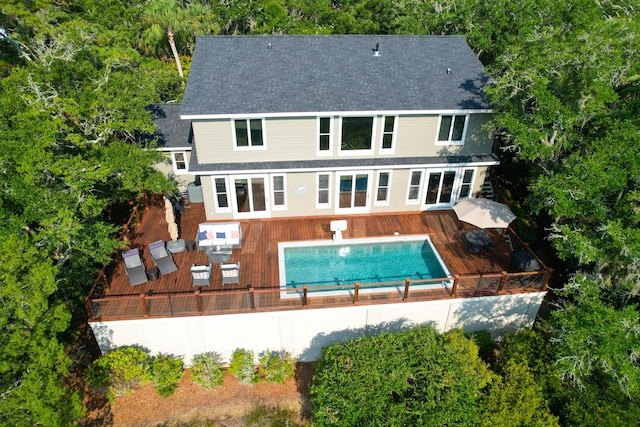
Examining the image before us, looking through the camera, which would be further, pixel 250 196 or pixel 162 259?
pixel 250 196

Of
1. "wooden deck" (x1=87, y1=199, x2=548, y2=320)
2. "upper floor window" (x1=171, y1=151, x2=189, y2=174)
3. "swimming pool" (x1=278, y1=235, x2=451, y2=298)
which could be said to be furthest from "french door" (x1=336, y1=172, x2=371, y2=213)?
"upper floor window" (x1=171, y1=151, x2=189, y2=174)

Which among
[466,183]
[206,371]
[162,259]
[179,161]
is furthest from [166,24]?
[206,371]

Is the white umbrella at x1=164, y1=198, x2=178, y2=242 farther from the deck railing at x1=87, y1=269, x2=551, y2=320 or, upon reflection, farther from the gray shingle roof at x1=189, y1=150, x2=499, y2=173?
the deck railing at x1=87, y1=269, x2=551, y2=320

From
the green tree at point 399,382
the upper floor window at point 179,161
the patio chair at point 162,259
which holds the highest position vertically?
the upper floor window at point 179,161

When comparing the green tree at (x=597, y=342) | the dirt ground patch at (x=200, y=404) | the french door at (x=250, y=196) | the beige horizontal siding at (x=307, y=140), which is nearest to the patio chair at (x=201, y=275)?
the dirt ground patch at (x=200, y=404)

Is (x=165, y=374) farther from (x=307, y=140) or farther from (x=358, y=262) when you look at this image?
(x=307, y=140)

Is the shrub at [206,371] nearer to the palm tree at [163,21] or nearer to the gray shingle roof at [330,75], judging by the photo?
the gray shingle roof at [330,75]

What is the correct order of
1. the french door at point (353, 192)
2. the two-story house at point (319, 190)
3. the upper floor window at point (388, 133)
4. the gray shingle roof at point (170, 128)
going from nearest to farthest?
1. the two-story house at point (319, 190)
2. the upper floor window at point (388, 133)
3. the french door at point (353, 192)
4. the gray shingle roof at point (170, 128)
